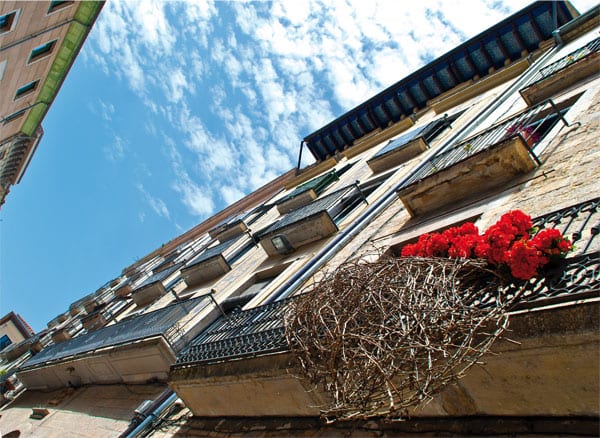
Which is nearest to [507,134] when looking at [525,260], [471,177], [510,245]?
[471,177]

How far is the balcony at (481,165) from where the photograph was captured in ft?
20.5

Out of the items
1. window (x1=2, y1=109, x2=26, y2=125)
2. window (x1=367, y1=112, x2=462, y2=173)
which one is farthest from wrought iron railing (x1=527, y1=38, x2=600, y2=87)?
window (x1=2, y1=109, x2=26, y2=125)

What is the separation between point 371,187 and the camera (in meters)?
12.2

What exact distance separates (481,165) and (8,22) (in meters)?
15.4

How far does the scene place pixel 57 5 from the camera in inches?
609

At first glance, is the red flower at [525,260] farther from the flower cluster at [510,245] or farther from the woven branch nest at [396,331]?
the woven branch nest at [396,331]

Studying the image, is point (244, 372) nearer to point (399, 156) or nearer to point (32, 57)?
point (399, 156)

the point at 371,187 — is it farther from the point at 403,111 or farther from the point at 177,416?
the point at 403,111

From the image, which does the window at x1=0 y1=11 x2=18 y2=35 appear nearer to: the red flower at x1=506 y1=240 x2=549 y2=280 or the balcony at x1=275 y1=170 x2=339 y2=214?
the balcony at x1=275 y1=170 x2=339 y2=214

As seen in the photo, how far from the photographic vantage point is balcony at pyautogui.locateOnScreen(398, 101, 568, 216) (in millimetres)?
6254

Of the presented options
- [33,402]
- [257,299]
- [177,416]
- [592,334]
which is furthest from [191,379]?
[33,402]

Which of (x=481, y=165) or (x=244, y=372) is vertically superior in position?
(x=481, y=165)

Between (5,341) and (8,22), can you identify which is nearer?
(8,22)

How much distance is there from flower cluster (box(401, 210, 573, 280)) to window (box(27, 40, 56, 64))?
17830 millimetres
